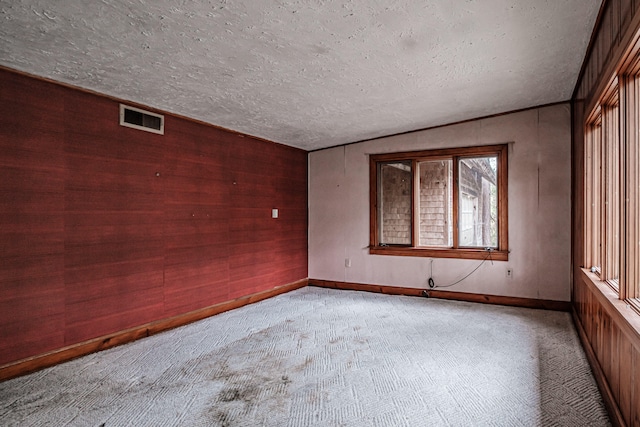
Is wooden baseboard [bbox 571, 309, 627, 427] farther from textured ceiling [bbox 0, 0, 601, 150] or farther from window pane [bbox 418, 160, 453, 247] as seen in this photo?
textured ceiling [bbox 0, 0, 601, 150]

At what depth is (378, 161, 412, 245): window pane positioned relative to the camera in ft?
18.6

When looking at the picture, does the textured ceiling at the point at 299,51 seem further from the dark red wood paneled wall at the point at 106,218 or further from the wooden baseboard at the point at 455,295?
the wooden baseboard at the point at 455,295

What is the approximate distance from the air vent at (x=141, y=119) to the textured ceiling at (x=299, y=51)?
120 millimetres

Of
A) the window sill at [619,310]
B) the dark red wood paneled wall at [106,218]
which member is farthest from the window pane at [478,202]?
the dark red wood paneled wall at [106,218]

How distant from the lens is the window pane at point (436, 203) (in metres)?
5.42

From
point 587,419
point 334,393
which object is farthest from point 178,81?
point 587,419

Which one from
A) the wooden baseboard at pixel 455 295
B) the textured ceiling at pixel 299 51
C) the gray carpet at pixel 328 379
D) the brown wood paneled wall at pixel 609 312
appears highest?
the textured ceiling at pixel 299 51

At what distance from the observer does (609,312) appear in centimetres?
222

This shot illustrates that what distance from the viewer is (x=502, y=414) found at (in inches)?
87.3

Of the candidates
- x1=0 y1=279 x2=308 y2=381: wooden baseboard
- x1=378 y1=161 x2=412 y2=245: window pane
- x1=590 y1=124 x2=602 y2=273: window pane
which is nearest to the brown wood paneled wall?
x1=590 y1=124 x2=602 y2=273: window pane

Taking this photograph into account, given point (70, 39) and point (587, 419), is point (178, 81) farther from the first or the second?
point (587, 419)

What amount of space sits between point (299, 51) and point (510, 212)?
3.57 metres

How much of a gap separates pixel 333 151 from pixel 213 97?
9.34ft

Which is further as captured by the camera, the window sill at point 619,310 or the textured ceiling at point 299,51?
the textured ceiling at point 299,51
